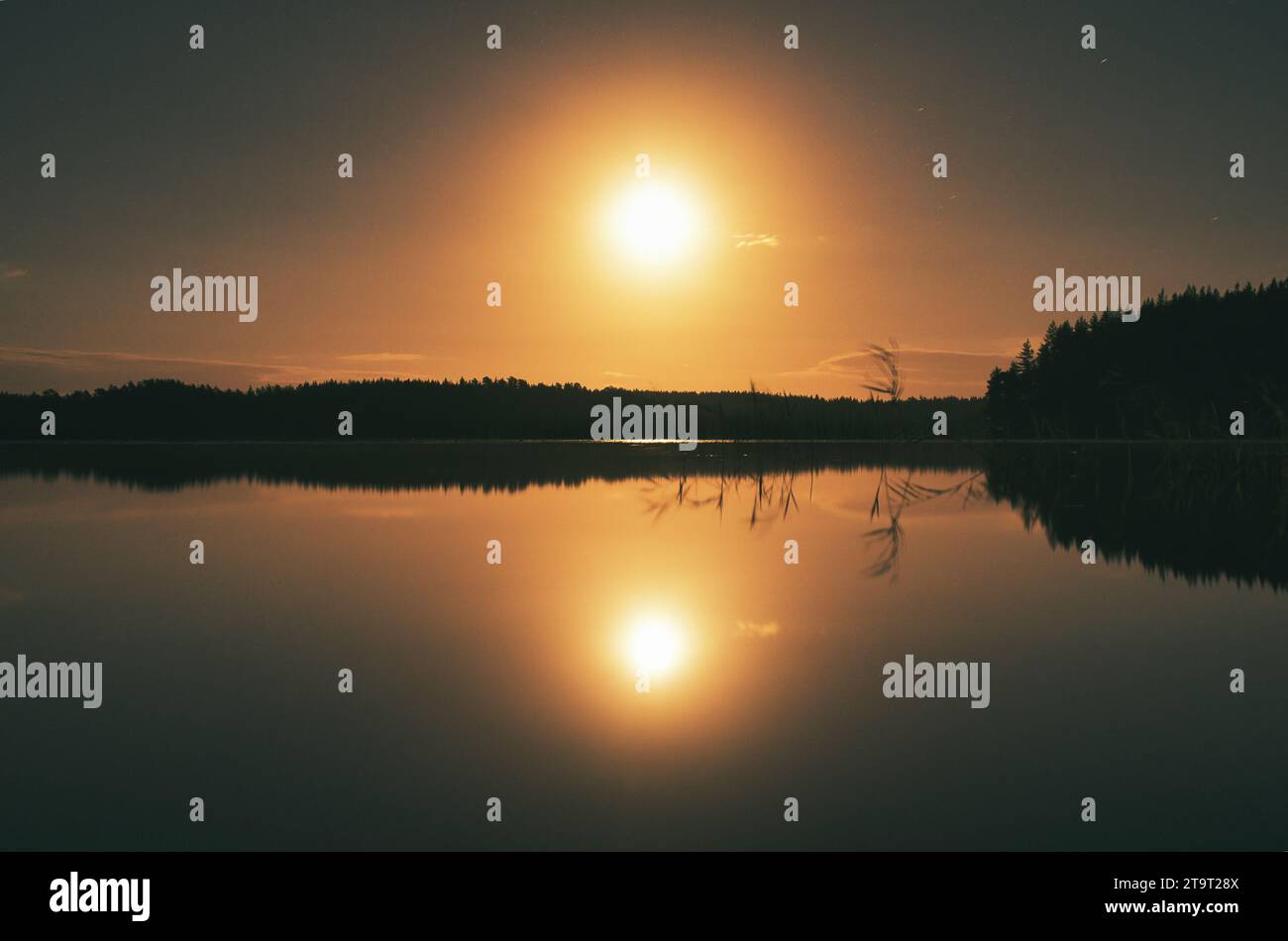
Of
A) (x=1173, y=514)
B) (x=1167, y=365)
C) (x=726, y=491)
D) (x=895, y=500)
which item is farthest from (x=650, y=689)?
(x=1167, y=365)

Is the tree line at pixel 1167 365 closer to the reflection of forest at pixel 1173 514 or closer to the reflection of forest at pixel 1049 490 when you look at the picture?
the reflection of forest at pixel 1049 490

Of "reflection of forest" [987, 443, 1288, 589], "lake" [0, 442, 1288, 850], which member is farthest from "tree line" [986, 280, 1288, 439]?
"lake" [0, 442, 1288, 850]

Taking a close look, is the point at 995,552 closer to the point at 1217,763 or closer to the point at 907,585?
the point at 907,585

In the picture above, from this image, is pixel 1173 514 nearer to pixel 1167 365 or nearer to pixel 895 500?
pixel 895 500

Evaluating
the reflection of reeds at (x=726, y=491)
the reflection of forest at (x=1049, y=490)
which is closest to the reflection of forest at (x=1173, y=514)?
the reflection of forest at (x=1049, y=490)

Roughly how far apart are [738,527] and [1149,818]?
10.0 m

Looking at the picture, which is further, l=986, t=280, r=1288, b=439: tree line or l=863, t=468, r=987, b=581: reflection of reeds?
l=986, t=280, r=1288, b=439: tree line

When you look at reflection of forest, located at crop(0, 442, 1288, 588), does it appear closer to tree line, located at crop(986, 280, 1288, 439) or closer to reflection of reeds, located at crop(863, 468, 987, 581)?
reflection of reeds, located at crop(863, 468, 987, 581)

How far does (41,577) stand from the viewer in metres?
10.8

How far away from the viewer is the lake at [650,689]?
14.8ft

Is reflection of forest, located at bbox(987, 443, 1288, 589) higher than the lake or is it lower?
higher

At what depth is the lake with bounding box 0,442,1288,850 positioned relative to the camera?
4512 millimetres

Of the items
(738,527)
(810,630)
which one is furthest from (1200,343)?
(810,630)

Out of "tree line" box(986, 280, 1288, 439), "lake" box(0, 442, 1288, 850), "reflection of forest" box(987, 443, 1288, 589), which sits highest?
"tree line" box(986, 280, 1288, 439)
